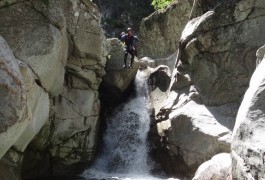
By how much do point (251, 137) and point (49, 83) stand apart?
8796mm

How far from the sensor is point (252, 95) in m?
9.48

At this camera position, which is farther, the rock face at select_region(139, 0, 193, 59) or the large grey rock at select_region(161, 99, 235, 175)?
the rock face at select_region(139, 0, 193, 59)

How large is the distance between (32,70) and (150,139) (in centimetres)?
927

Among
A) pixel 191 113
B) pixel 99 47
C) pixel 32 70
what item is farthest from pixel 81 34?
pixel 191 113

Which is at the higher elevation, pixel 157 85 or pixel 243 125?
pixel 157 85

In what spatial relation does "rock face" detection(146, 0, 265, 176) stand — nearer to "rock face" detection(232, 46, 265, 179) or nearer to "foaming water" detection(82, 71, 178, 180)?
"foaming water" detection(82, 71, 178, 180)

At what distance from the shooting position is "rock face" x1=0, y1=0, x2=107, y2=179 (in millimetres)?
9836

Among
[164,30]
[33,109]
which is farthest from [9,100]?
[164,30]

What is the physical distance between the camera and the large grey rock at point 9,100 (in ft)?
30.6

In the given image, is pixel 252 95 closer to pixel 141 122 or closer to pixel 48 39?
pixel 48 39

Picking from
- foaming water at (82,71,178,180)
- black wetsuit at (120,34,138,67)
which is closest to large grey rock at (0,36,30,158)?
foaming water at (82,71,178,180)

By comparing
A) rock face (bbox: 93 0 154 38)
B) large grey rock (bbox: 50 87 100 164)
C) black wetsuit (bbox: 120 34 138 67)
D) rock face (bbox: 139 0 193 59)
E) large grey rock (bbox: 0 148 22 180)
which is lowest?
large grey rock (bbox: 0 148 22 180)

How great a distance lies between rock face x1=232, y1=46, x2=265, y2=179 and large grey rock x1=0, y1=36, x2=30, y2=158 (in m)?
5.91

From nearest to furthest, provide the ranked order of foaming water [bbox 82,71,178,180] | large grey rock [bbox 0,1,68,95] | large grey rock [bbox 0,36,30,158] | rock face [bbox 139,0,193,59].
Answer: large grey rock [bbox 0,36,30,158], large grey rock [bbox 0,1,68,95], foaming water [bbox 82,71,178,180], rock face [bbox 139,0,193,59]
